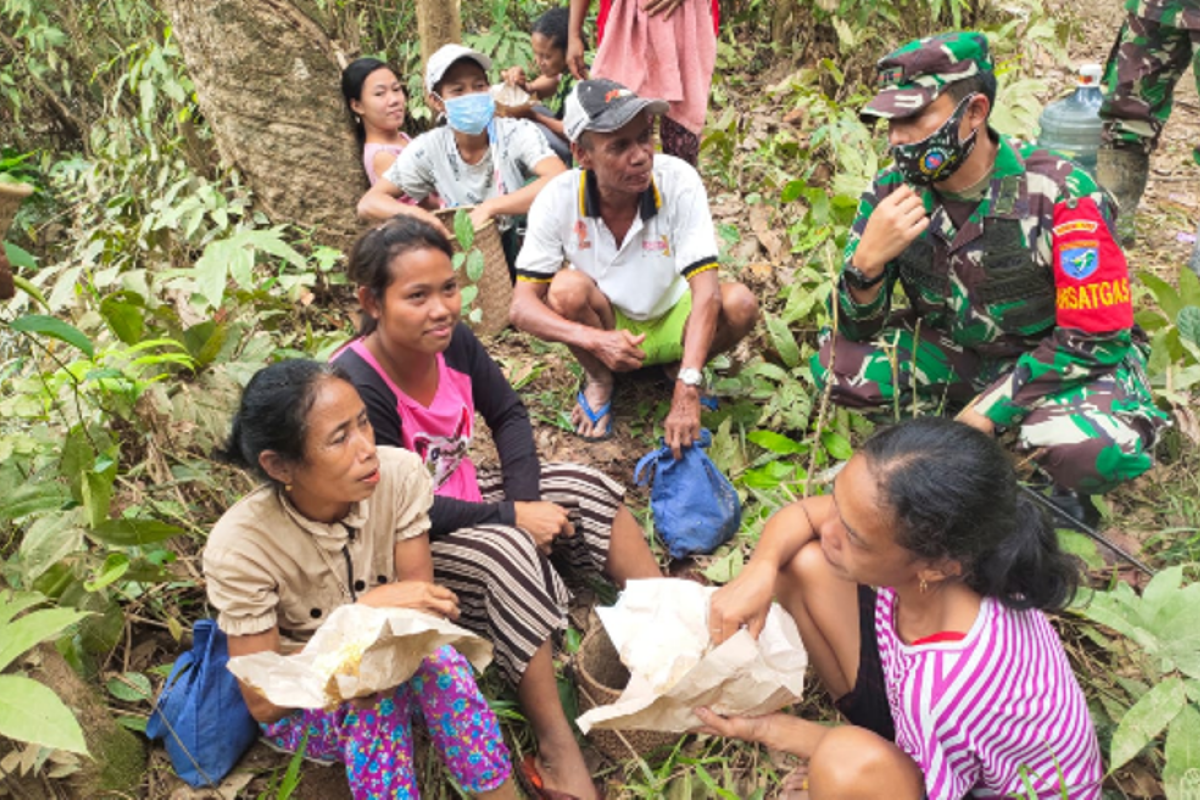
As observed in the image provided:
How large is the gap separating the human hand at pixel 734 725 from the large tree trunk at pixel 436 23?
147 inches

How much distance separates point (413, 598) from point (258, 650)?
355 millimetres

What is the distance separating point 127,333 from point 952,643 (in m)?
2.47

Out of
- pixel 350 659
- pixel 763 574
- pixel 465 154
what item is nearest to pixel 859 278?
pixel 763 574

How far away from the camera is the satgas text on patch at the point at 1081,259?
2.68 meters

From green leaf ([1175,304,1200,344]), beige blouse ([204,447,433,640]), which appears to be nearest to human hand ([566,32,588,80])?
green leaf ([1175,304,1200,344])

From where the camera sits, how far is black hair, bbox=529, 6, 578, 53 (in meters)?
5.05

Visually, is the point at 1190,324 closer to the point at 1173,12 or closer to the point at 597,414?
the point at 1173,12

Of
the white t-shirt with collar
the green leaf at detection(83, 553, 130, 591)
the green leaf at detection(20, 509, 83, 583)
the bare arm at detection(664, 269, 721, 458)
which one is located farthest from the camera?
the white t-shirt with collar

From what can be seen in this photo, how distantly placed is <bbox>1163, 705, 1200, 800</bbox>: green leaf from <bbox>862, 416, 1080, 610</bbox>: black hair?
0.40 metres

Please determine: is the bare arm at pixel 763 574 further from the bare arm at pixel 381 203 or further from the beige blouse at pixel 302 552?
the bare arm at pixel 381 203

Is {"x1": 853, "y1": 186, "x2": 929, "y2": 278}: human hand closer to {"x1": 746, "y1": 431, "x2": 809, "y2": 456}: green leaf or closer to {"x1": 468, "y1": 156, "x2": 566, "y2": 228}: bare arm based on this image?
{"x1": 746, "y1": 431, "x2": 809, "y2": 456}: green leaf

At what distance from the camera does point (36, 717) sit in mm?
1597

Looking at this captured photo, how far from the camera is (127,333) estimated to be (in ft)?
9.41

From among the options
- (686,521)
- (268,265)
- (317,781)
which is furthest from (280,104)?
(317,781)
